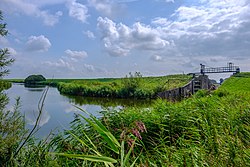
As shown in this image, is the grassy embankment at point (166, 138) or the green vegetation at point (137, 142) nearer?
the green vegetation at point (137, 142)

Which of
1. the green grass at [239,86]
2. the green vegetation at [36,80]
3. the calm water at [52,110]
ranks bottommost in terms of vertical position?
the calm water at [52,110]

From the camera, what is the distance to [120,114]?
15.1 feet

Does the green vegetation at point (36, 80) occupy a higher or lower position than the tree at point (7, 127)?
higher

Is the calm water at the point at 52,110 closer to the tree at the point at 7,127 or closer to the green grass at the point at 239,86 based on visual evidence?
the tree at the point at 7,127

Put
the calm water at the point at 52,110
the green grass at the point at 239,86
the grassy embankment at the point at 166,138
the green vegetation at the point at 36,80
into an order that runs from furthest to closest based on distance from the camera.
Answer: the green grass at the point at 239,86 → the calm water at the point at 52,110 → the green vegetation at the point at 36,80 → the grassy embankment at the point at 166,138

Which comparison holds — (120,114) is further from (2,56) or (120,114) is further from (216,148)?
(216,148)

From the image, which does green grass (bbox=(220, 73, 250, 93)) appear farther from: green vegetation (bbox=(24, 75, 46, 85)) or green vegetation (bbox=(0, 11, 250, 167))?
green vegetation (bbox=(24, 75, 46, 85))

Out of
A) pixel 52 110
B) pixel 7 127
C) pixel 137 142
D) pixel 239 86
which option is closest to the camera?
pixel 7 127

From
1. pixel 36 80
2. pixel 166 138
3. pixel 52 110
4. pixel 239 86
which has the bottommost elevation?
pixel 52 110

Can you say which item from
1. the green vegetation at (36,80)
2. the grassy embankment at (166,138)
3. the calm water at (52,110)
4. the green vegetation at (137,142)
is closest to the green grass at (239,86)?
the calm water at (52,110)

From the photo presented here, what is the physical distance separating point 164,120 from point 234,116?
1070 mm

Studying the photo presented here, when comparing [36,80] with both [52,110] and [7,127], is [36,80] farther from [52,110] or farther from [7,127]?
[52,110]

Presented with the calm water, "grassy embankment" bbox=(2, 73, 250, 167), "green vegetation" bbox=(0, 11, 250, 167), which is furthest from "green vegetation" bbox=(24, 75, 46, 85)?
"grassy embankment" bbox=(2, 73, 250, 167)

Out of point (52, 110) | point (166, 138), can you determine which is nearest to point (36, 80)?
point (166, 138)
